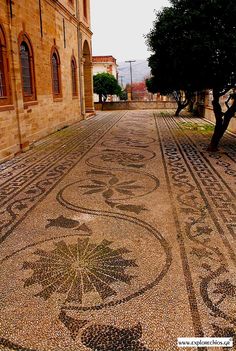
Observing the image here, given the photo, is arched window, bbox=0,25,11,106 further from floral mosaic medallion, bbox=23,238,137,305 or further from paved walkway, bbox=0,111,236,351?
floral mosaic medallion, bbox=23,238,137,305

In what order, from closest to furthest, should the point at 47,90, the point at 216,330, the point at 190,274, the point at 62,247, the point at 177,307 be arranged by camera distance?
the point at 216,330
the point at 177,307
the point at 190,274
the point at 62,247
the point at 47,90

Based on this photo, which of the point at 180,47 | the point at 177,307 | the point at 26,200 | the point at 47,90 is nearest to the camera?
the point at 177,307

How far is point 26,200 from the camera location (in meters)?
4.61

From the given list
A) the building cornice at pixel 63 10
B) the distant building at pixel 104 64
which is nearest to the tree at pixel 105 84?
the building cornice at pixel 63 10

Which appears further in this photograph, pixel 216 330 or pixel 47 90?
pixel 47 90

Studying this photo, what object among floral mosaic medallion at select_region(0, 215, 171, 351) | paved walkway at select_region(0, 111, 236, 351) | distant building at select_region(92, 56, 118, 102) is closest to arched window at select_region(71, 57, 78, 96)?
paved walkway at select_region(0, 111, 236, 351)

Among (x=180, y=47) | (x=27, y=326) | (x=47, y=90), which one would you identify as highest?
(x=180, y=47)

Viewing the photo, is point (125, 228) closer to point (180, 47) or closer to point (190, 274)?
point (190, 274)

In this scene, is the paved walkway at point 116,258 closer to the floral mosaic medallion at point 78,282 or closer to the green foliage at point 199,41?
the floral mosaic medallion at point 78,282

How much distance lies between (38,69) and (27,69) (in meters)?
0.85

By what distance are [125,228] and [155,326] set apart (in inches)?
61.2

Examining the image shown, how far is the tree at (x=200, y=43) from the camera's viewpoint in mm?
7191

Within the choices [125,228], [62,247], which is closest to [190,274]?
[125,228]

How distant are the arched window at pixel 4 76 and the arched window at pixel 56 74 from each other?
4936mm
